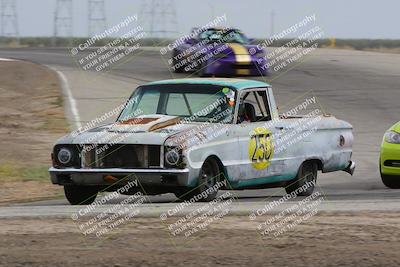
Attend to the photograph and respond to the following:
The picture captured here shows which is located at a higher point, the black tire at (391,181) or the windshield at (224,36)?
the windshield at (224,36)

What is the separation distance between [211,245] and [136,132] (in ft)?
11.3

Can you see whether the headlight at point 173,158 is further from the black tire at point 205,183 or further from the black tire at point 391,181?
the black tire at point 391,181

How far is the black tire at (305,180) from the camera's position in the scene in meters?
12.1

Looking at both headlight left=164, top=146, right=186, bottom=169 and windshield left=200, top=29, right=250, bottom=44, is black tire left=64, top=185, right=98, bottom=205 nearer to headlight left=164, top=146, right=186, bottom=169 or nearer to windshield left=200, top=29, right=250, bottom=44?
headlight left=164, top=146, right=186, bottom=169

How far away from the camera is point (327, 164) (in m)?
12.5

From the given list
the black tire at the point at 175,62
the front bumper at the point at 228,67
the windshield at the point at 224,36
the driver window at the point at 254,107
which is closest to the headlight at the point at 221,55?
the front bumper at the point at 228,67

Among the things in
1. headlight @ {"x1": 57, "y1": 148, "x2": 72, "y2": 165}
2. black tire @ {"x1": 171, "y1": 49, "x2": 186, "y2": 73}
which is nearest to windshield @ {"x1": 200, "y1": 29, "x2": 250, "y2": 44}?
black tire @ {"x1": 171, "y1": 49, "x2": 186, "y2": 73}

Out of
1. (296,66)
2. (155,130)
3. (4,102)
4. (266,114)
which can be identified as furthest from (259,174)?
(296,66)

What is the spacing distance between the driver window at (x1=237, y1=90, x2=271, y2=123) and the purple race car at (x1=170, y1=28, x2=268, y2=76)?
15.3m

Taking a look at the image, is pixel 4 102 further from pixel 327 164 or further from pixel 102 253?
pixel 102 253

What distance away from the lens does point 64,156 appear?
1052cm

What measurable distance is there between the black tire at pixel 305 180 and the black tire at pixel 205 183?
1.73 metres

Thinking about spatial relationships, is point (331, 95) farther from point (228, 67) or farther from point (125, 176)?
point (125, 176)

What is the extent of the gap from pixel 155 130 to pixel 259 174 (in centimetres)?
163
